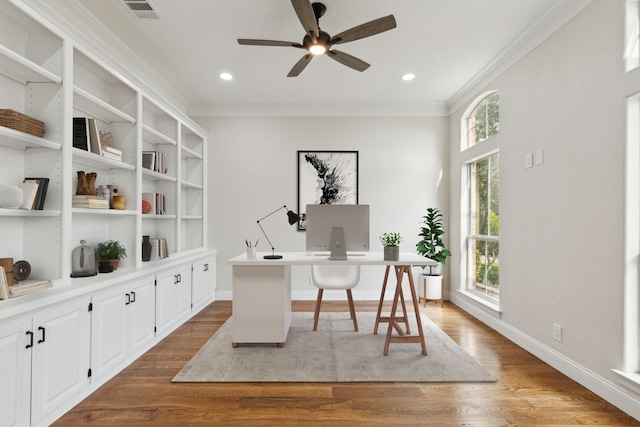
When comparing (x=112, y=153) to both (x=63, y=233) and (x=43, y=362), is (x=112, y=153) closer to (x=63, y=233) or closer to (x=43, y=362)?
(x=63, y=233)

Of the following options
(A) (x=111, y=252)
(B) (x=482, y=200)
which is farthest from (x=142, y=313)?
(B) (x=482, y=200)

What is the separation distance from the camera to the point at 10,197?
74.8 inches

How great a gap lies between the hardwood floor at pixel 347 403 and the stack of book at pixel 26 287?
0.77 m

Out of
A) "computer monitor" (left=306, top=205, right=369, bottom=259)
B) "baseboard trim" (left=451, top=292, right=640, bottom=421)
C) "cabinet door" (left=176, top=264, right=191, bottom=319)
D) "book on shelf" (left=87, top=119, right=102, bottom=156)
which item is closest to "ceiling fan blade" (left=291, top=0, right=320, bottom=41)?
"computer monitor" (left=306, top=205, right=369, bottom=259)

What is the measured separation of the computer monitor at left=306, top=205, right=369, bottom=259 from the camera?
312 cm

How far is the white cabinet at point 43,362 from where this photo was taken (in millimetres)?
1676

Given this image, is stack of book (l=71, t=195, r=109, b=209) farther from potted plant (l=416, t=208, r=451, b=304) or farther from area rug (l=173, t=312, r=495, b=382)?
potted plant (l=416, t=208, r=451, b=304)

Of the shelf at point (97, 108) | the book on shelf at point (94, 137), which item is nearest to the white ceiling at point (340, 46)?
the shelf at point (97, 108)

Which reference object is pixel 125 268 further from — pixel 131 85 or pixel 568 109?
pixel 568 109

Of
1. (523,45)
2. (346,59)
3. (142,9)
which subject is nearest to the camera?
(142,9)

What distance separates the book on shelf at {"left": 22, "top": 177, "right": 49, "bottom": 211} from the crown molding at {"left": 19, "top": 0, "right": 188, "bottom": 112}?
93cm

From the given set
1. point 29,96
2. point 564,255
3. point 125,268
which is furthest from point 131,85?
point 564,255

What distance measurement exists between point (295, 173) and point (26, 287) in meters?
3.42

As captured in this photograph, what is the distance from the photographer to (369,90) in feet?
14.2
